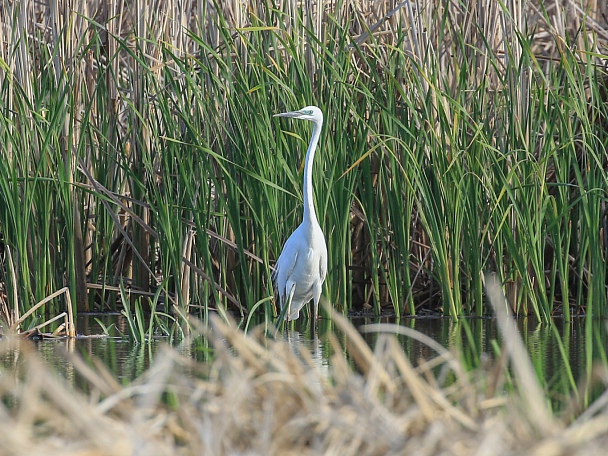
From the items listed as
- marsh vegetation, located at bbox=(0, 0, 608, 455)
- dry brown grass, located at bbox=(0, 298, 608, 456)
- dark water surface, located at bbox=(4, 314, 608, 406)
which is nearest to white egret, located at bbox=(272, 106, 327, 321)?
marsh vegetation, located at bbox=(0, 0, 608, 455)

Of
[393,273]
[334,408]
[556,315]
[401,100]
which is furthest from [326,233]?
[334,408]

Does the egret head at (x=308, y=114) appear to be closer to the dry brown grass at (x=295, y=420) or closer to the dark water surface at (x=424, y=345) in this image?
the dark water surface at (x=424, y=345)

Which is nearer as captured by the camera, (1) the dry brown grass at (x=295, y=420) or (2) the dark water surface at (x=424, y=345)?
(1) the dry brown grass at (x=295, y=420)

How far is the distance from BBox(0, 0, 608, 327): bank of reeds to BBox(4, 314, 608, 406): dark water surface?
234 millimetres

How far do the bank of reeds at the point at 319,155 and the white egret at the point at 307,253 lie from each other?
152 mm

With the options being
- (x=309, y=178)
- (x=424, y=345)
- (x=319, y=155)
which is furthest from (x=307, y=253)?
(x=424, y=345)

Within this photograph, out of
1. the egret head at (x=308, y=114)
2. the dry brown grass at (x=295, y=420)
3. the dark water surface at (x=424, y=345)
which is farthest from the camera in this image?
the egret head at (x=308, y=114)

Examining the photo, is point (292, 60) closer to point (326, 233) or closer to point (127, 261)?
point (326, 233)

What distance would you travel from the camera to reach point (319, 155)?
6152 millimetres

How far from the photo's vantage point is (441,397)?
93.1 inches

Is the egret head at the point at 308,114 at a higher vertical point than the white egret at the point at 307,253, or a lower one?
higher

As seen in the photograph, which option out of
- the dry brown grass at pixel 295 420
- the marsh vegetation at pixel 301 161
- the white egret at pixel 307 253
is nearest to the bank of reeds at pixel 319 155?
the marsh vegetation at pixel 301 161

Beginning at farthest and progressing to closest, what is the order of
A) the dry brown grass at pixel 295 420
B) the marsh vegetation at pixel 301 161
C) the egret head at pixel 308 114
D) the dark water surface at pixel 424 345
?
the marsh vegetation at pixel 301 161
the egret head at pixel 308 114
the dark water surface at pixel 424 345
the dry brown grass at pixel 295 420

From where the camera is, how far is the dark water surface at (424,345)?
4.37 m
